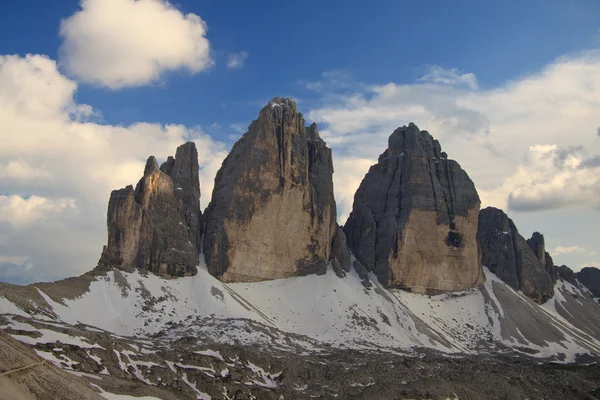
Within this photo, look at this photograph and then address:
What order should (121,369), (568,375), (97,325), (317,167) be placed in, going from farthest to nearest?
(317,167)
(568,375)
(97,325)
(121,369)

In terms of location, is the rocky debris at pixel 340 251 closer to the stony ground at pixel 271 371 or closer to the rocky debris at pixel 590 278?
the stony ground at pixel 271 371

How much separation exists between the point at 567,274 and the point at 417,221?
61.9 m

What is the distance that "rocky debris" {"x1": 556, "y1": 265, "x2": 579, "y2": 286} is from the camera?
154125 millimetres

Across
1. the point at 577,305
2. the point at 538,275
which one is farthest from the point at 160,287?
the point at 577,305

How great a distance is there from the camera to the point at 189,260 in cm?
9056

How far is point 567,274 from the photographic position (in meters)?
155

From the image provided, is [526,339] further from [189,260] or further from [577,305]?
[189,260]

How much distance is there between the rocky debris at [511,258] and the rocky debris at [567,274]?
61.4ft

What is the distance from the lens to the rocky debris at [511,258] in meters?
130

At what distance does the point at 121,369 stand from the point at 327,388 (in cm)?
2050

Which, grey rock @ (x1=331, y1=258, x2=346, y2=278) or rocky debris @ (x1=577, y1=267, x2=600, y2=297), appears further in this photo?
rocky debris @ (x1=577, y1=267, x2=600, y2=297)

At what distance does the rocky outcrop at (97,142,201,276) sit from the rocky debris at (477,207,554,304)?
66.5m

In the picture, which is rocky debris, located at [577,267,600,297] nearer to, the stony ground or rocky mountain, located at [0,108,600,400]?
rocky mountain, located at [0,108,600,400]

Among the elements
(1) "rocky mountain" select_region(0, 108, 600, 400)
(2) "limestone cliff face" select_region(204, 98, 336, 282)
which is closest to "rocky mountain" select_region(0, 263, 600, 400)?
(1) "rocky mountain" select_region(0, 108, 600, 400)
